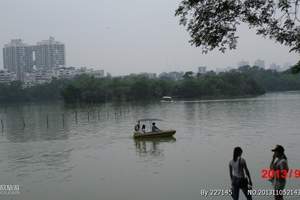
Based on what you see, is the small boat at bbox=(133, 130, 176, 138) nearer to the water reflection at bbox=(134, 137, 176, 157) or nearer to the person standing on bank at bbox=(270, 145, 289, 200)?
the water reflection at bbox=(134, 137, 176, 157)

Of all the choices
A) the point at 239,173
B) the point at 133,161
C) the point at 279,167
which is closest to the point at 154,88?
the point at 133,161

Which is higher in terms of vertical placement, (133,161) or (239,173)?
(239,173)

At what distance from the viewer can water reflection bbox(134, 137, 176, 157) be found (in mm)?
27522

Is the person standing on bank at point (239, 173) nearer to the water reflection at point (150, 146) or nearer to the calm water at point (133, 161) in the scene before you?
the calm water at point (133, 161)

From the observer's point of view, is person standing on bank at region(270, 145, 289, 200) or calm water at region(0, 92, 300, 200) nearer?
person standing on bank at region(270, 145, 289, 200)

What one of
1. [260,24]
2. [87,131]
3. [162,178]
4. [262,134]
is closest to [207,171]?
[162,178]

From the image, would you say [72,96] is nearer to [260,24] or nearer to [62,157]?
[62,157]

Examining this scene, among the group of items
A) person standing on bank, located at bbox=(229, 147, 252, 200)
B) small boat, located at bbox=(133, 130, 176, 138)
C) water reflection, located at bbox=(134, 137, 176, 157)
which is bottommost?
water reflection, located at bbox=(134, 137, 176, 157)

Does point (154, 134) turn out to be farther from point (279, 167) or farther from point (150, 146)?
point (279, 167)

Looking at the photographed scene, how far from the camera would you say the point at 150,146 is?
100 ft

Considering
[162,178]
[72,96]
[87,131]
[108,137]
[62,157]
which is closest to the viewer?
[162,178]

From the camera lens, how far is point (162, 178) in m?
19.2

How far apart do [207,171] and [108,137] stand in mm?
18383

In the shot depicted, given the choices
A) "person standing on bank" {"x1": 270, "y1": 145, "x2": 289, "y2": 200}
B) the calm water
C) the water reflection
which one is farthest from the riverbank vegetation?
"person standing on bank" {"x1": 270, "y1": 145, "x2": 289, "y2": 200}
